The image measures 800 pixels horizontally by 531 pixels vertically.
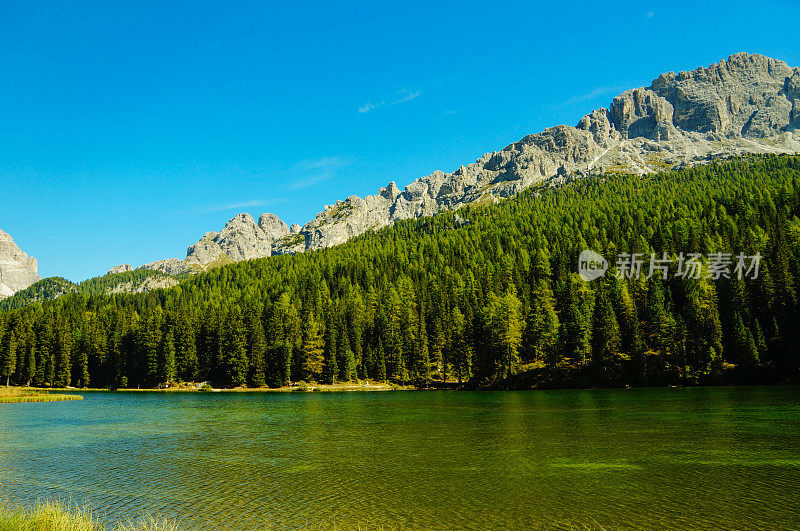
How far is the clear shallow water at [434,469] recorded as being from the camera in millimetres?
21531

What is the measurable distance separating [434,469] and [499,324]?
84294 mm

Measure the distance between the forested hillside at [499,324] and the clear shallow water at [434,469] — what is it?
4584 cm

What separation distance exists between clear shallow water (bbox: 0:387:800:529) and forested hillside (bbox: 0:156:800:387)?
45.8 metres

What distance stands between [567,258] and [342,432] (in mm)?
121962

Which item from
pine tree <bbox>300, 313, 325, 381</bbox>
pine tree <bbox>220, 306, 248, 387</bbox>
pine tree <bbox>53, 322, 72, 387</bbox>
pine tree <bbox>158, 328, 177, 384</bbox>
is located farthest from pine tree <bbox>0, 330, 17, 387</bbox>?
pine tree <bbox>300, 313, 325, 381</bbox>

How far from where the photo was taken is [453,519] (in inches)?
824

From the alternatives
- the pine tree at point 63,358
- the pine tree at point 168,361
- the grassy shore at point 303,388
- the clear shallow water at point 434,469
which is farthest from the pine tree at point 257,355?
the clear shallow water at point 434,469

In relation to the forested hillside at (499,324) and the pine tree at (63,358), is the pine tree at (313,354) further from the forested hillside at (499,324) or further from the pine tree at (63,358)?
the pine tree at (63,358)

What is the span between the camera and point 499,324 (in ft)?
366

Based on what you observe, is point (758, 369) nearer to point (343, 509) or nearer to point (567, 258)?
point (567, 258)

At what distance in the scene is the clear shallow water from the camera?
21531mm

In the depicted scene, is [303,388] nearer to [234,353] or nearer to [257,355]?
[257,355]

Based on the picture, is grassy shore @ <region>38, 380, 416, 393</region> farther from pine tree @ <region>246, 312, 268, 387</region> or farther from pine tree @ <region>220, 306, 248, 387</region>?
pine tree @ <region>220, 306, 248, 387</region>

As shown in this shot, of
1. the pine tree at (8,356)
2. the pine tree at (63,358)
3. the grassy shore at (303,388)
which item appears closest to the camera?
the grassy shore at (303,388)
